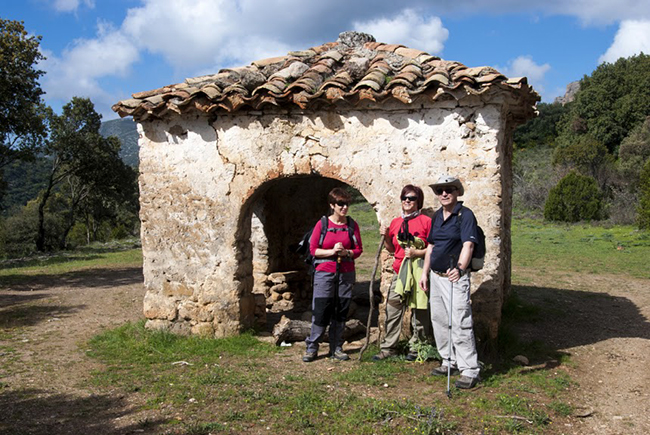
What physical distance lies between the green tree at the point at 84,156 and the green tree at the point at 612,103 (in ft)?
88.8

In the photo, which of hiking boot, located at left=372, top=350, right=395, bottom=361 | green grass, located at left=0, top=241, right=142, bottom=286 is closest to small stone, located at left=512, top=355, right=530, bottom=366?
hiking boot, located at left=372, top=350, right=395, bottom=361

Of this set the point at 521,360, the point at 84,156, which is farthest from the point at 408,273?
the point at 84,156

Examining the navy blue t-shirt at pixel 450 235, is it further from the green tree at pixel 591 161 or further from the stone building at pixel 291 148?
the green tree at pixel 591 161

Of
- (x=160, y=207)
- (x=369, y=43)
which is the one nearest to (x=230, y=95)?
(x=160, y=207)

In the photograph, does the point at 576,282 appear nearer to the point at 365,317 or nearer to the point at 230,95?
the point at 365,317

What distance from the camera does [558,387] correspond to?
521cm

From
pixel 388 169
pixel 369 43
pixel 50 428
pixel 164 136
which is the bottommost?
pixel 50 428

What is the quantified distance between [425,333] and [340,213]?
1.55m

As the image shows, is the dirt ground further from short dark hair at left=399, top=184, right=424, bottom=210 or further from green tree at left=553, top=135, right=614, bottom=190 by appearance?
green tree at left=553, top=135, right=614, bottom=190

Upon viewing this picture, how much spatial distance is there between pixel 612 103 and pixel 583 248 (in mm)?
23181

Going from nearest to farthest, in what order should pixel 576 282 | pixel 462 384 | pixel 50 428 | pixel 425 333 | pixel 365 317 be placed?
pixel 50 428 < pixel 462 384 < pixel 425 333 < pixel 365 317 < pixel 576 282

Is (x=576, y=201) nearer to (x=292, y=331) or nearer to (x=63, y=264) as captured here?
(x=292, y=331)

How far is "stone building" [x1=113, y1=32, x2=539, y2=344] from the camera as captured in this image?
6012 millimetres

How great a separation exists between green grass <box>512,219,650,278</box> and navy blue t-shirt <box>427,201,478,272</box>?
853cm
